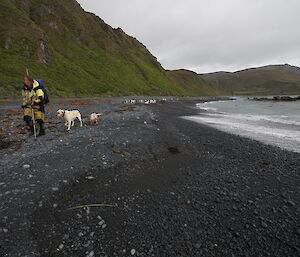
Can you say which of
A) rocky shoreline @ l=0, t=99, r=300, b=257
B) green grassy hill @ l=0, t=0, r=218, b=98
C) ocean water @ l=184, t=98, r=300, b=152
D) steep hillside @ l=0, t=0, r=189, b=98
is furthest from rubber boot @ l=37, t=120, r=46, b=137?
green grassy hill @ l=0, t=0, r=218, b=98

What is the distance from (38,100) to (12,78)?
1937 inches

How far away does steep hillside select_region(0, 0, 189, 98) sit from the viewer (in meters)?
68.9

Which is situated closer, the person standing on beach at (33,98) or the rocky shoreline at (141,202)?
the rocky shoreline at (141,202)

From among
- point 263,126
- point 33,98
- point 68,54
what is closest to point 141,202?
point 33,98

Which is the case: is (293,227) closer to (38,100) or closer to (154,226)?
(154,226)

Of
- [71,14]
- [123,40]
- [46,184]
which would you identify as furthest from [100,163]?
[123,40]

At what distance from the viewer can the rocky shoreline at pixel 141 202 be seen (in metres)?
5.67

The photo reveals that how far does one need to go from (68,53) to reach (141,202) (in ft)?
325

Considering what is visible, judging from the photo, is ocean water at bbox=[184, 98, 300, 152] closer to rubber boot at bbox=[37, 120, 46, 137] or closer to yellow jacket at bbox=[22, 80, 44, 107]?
rubber boot at bbox=[37, 120, 46, 137]

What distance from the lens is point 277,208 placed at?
7.25m

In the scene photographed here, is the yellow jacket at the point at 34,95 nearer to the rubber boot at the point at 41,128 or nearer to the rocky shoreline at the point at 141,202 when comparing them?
the rubber boot at the point at 41,128

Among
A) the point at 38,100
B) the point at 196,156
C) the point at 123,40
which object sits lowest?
the point at 196,156

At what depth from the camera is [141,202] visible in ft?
24.5

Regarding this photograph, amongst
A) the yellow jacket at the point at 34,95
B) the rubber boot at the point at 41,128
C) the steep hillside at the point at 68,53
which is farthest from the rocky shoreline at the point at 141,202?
the steep hillside at the point at 68,53
